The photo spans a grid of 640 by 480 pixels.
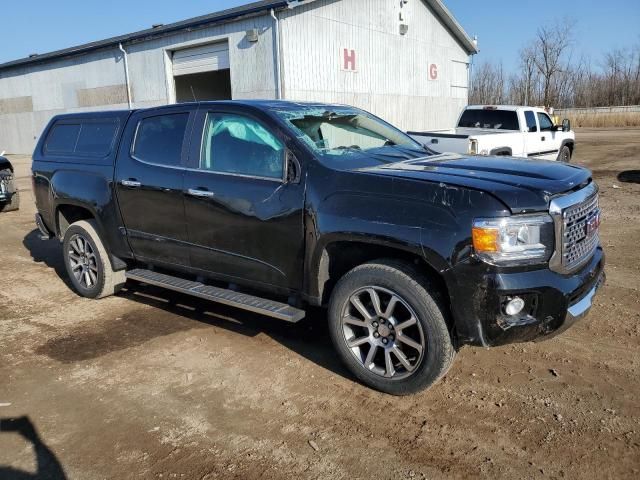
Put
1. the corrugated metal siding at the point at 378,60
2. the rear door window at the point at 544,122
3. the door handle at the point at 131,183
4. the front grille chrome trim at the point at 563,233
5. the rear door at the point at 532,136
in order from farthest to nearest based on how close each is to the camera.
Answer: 1. the corrugated metal siding at the point at 378,60
2. the rear door window at the point at 544,122
3. the rear door at the point at 532,136
4. the door handle at the point at 131,183
5. the front grille chrome trim at the point at 563,233

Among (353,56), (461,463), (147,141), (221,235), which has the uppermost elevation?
(353,56)

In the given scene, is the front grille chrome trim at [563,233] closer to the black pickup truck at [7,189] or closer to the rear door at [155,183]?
the rear door at [155,183]

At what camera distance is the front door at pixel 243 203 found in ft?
13.0

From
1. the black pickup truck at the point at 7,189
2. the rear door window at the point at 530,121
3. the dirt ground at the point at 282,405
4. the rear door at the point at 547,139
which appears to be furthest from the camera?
the rear door at the point at 547,139

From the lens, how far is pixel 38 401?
3.71m

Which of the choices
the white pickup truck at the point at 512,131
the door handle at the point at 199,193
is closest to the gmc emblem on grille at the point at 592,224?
the door handle at the point at 199,193

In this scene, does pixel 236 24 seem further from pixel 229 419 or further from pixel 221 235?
pixel 229 419

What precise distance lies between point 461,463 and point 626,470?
2.72ft

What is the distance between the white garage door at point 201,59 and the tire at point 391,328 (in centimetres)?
1549

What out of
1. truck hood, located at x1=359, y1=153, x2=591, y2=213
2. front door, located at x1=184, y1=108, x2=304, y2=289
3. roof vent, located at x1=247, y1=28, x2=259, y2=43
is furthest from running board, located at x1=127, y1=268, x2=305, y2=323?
roof vent, located at x1=247, y1=28, x2=259, y2=43

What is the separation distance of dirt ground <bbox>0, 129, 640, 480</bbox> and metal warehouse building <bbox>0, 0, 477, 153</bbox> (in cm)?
1264

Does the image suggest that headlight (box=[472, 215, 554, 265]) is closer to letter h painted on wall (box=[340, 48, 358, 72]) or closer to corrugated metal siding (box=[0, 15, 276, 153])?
corrugated metal siding (box=[0, 15, 276, 153])

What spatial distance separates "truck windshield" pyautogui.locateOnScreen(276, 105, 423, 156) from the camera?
418 centimetres

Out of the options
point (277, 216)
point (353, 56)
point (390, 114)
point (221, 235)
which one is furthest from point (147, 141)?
point (390, 114)
